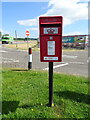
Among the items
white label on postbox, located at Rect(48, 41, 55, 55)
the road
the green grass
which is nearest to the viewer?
the green grass

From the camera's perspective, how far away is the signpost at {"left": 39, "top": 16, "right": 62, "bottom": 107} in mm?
3043

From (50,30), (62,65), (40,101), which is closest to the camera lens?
(50,30)

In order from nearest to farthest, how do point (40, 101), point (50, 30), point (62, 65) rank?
1. point (50, 30)
2. point (40, 101)
3. point (62, 65)

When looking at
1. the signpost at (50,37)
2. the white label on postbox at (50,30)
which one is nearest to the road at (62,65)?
the signpost at (50,37)

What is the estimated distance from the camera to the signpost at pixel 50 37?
304cm

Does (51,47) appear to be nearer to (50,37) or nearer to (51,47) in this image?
(51,47)

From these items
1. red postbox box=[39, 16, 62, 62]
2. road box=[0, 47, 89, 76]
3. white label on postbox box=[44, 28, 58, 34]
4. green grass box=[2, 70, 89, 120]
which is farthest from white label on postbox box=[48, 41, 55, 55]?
road box=[0, 47, 89, 76]

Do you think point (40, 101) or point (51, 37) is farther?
point (40, 101)

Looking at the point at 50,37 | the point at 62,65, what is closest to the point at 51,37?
the point at 50,37

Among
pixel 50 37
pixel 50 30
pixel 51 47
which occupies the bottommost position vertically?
pixel 51 47

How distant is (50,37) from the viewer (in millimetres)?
3121

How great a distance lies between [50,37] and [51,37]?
20 mm

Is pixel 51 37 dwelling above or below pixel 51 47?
above

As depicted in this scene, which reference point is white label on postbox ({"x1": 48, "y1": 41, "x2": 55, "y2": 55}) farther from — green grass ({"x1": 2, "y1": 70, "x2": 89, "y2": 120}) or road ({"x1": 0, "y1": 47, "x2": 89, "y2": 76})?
road ({"x1": 0, "y1": 47, "x2": 89, "y2": 76})
